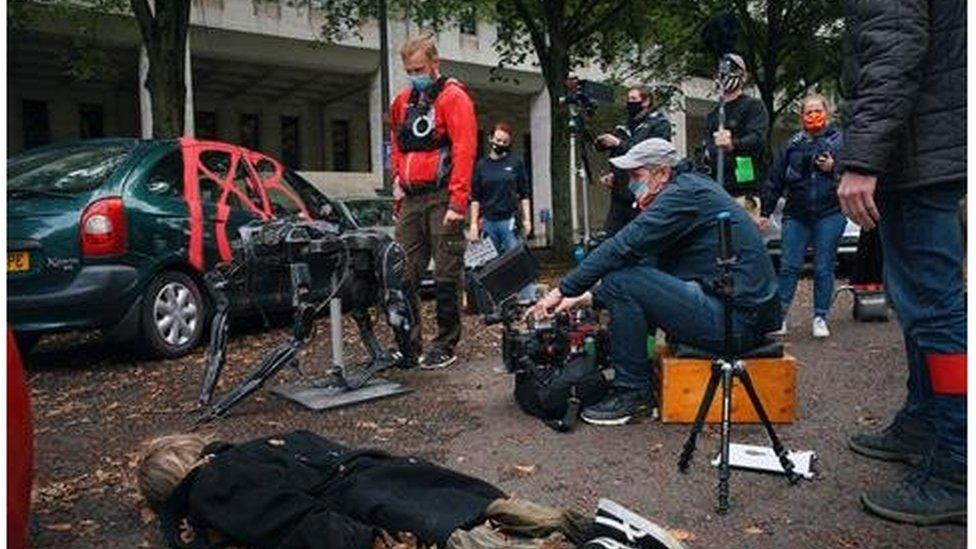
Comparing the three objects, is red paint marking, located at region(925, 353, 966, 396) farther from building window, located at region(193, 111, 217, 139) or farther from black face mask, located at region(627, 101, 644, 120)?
building window, located at region(193, 111, 217, 139)

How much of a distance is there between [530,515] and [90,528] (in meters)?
1.71

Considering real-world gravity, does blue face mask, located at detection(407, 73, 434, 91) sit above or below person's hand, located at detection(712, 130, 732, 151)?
above

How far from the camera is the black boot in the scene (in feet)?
11.1

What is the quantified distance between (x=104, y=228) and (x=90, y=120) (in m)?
25.1

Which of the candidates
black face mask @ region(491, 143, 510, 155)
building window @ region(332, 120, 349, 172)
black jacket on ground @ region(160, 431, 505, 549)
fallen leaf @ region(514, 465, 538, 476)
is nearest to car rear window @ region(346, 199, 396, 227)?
black face mask @ region(491, 143, 510, 155)

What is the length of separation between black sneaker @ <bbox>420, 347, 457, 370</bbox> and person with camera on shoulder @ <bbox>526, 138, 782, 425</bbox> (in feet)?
6.25

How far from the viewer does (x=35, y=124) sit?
2841 cm

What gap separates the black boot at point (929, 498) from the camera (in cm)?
337

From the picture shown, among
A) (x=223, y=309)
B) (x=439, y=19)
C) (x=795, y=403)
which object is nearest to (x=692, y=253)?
(x=795, y=403)

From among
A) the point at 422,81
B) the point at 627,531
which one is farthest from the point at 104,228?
the point at 627,531

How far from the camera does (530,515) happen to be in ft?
10.0

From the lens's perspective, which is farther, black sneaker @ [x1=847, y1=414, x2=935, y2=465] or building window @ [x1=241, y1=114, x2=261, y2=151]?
building window @ [x1=241, y1=114, x2=261, y2=151]

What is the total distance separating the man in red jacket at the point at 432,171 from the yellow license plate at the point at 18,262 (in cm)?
240

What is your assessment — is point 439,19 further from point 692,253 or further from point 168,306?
point 692,253
